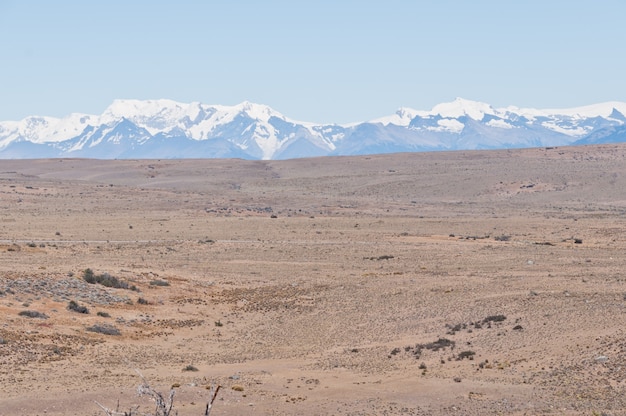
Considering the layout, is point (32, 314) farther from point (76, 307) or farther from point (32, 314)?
point (76, 307)

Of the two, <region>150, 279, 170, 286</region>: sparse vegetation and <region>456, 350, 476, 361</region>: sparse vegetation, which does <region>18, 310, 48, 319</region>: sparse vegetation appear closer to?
<region>150, 279, 170, 286</region>: sparse vegetation

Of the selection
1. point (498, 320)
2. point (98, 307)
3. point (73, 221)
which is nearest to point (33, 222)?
point (73, 221)

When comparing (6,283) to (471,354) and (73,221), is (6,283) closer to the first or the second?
(471,354)

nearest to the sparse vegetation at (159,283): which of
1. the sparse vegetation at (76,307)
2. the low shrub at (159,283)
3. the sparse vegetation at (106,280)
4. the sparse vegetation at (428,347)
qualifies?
the low shrub at (159,283)

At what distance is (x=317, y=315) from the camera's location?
1352 inches

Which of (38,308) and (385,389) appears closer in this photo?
(385,389)


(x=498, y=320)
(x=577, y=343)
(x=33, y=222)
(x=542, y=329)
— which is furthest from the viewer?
(x=33, y=222)

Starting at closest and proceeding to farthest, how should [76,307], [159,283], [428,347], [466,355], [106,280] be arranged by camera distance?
[466,355] → [428,347] → [76,307] → [106,280] → [159,283]

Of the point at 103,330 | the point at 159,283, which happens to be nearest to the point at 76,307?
the point at 103,330

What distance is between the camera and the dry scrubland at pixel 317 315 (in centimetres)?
2220

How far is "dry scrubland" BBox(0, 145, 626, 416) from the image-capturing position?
72.8 ft

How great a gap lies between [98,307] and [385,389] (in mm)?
13883

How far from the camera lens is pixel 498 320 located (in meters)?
29.6

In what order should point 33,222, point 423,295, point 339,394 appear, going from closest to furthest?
point 339,394 → point 423,295 → point 33,222
